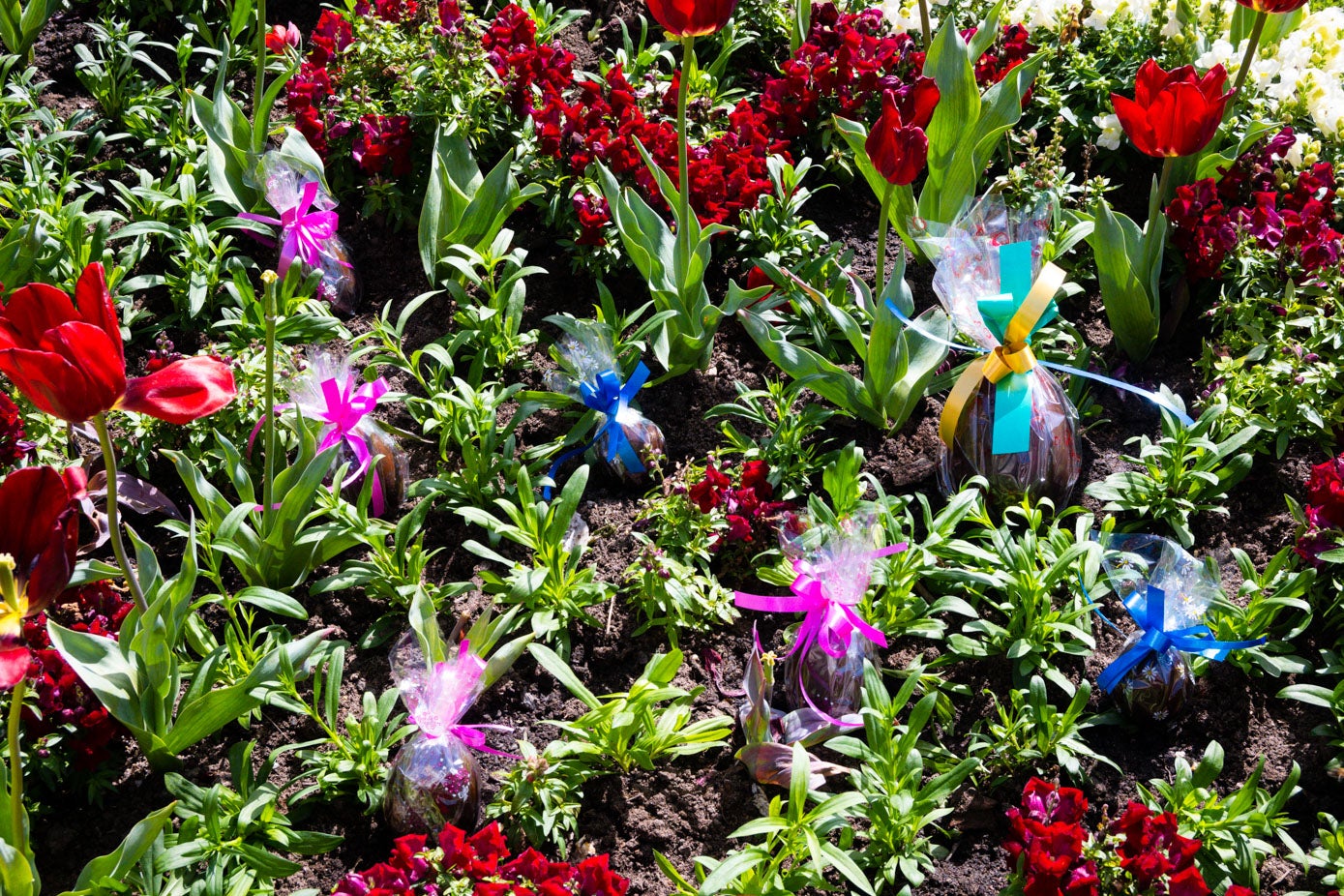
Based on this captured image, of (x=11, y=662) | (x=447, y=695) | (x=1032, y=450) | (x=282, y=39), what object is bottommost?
(x=447, y=695)

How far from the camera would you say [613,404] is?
2803mm

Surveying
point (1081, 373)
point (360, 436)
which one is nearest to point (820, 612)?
point (1081, 373)

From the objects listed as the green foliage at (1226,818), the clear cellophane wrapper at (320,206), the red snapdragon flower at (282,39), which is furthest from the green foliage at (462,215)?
the green foliage at (1226,818)

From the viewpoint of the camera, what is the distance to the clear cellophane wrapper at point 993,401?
262 cm

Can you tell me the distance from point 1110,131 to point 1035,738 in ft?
5.87

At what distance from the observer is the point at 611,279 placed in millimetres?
3359

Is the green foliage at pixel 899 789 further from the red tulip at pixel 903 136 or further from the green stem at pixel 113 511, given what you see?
the green stem at pixel 113 511

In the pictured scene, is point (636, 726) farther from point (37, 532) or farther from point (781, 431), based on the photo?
point (37, 532)

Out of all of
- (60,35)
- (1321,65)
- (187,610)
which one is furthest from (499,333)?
(1321,65)

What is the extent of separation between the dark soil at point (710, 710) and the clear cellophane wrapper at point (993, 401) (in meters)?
0.16

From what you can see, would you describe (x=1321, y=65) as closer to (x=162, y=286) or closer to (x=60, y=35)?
(x=162, y=286)

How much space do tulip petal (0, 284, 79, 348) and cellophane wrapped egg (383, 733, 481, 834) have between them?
914mm

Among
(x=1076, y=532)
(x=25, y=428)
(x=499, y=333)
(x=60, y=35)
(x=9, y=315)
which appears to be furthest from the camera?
(x=60, y=35)

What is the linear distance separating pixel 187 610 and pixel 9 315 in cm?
70
